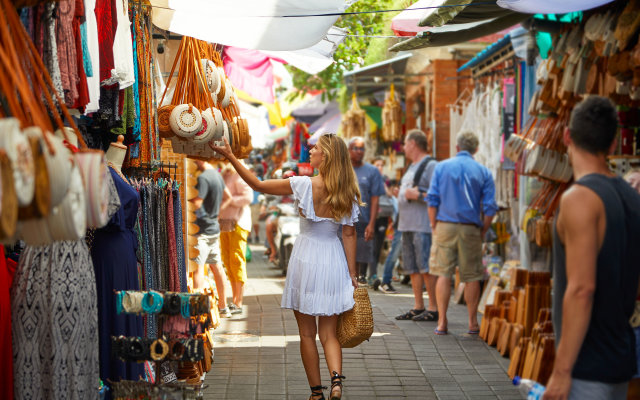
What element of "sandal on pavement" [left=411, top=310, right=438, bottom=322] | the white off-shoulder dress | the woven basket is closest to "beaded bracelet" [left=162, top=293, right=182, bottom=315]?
the white off-shoulder dress

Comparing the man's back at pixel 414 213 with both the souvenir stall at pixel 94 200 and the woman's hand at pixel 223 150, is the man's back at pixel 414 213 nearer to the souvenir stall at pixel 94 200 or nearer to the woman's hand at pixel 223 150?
the souvenir stall at pixel 94 200

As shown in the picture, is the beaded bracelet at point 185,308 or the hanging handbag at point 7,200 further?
the beaded bracelet at point 185,308

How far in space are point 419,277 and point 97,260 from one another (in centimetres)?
563

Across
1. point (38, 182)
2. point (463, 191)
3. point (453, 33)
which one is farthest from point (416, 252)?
point (38, 182)

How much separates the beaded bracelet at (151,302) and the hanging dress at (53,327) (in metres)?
0.51

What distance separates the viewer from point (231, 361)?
8070 millimetres

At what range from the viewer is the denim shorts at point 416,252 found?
10.5 m

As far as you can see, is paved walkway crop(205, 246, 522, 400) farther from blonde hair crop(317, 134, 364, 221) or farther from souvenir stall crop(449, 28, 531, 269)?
souvenir stall crop(449, 28, 531, 269)

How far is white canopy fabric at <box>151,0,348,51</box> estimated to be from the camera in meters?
6.55

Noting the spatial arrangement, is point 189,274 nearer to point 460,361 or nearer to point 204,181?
point 204,181

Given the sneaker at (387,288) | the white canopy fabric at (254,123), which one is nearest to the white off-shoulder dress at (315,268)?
the sneaker at (387,288)

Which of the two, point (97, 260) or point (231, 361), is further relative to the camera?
point (231, 361)

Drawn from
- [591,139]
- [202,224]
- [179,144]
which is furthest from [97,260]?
[202,224]

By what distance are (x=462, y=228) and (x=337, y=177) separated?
10.8 ft
